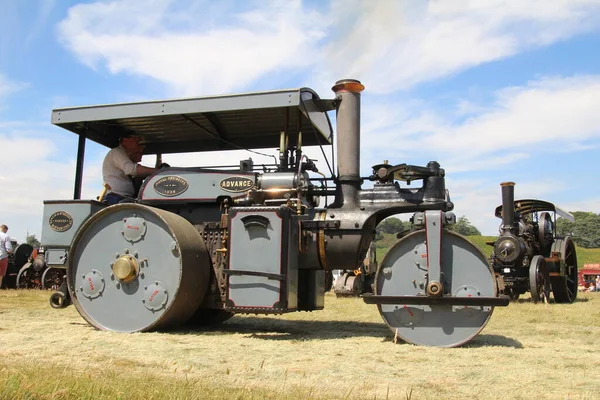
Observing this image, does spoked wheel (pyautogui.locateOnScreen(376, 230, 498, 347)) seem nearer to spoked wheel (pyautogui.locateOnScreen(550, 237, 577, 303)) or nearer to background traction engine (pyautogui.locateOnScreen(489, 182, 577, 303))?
background traction engine (pyautogui.locateOnScreen(489, 182, 577, 303))

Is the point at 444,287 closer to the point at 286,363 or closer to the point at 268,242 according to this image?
the point at 268,242

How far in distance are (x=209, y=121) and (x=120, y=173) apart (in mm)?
1086

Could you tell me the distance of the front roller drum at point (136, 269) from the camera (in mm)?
5371

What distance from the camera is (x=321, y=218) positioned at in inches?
221

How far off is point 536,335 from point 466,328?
1.28 meters

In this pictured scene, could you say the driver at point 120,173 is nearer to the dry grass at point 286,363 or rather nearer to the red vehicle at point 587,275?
the dry grass at point 286,363

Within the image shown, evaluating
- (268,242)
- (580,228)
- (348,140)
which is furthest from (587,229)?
(268,242)

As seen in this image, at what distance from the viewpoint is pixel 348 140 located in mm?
5762

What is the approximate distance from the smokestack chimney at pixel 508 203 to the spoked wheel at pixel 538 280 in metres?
0.78

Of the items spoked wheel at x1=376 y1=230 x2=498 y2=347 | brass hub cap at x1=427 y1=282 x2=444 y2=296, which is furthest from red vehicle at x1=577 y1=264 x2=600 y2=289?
brass hub cap at x1=427 y1=282 x2=444 y2=296

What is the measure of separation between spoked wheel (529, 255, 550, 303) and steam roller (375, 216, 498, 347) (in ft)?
19.1

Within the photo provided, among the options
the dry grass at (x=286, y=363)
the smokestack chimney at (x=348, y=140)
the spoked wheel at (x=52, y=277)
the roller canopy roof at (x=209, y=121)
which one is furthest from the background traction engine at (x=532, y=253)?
the spoked wheel at (x=52, y=277)

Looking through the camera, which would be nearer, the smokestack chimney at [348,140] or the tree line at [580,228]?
the smokestack chimney at [348,140]

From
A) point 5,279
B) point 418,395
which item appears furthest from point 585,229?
point 418,395
